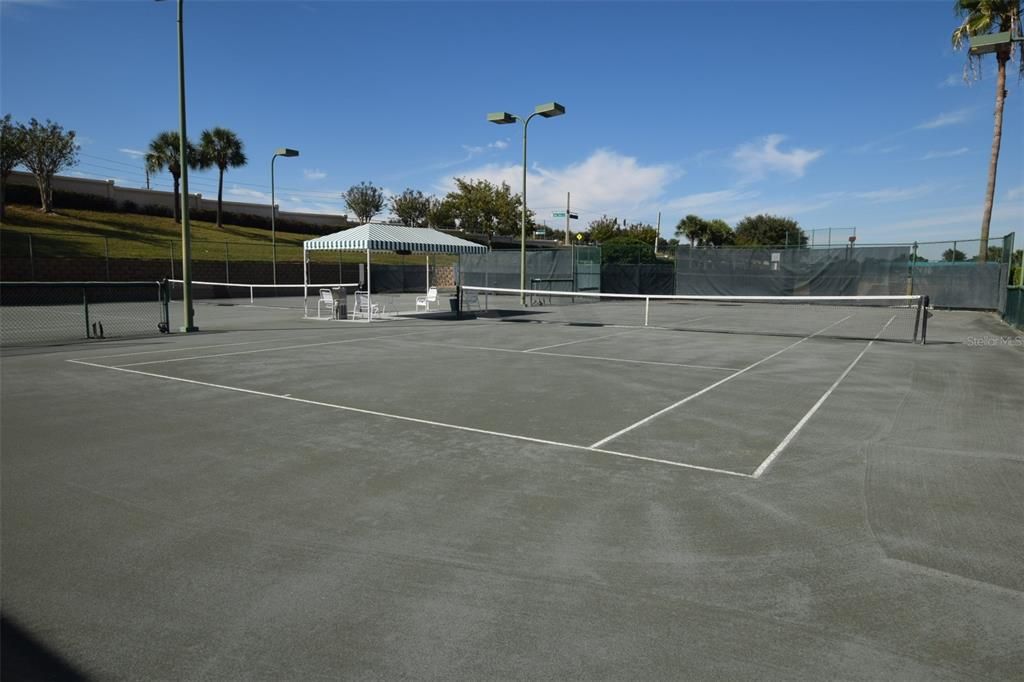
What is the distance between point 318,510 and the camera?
14.1 feet


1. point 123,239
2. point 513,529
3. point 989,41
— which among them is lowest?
point 513,529

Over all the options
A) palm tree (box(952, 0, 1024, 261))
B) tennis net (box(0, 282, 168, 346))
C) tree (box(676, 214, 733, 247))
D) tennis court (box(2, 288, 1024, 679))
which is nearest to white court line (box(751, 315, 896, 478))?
tennis court (box(2, 288, 1024, 679))

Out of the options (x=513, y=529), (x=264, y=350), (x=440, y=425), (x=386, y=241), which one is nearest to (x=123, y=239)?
(x=386, y=241)

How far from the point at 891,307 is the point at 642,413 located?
2991 centimetres

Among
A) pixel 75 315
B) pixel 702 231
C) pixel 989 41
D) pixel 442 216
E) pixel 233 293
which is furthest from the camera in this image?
pixel 702 231

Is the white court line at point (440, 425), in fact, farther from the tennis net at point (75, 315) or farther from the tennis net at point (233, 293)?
the tennis net at point (233, 293)

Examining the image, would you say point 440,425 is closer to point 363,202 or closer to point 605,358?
point 605,358

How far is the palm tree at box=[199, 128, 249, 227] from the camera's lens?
188 feet

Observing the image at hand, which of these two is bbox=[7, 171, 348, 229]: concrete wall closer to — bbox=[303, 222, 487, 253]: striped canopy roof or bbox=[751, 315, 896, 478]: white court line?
bbox=[303, 222, 487, 253]: striped canopy roof

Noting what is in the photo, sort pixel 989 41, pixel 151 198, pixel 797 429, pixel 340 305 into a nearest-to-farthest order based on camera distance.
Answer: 1. pixel 797 429
2. pixel 989 41
3. pixel 340 305
4. pixel 151 198

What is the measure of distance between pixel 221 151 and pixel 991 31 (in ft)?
189

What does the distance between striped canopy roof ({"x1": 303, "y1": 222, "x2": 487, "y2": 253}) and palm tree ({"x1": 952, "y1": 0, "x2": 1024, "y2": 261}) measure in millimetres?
24571

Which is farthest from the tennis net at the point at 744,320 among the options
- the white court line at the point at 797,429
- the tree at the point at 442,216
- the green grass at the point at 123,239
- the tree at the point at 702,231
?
the tree at the point at 702,231

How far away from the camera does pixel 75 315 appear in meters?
21.7
